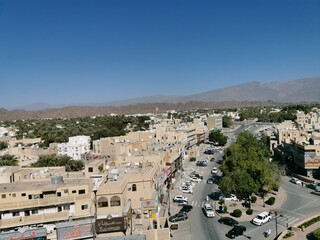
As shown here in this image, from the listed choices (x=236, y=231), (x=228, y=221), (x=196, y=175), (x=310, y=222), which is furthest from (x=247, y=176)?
(x=196, y=175)

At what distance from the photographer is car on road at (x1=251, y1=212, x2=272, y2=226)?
28656mm

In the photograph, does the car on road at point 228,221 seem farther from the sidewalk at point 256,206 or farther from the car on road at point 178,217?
the car on road at point 178,217

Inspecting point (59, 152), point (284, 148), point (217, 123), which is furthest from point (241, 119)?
point (59, 152)

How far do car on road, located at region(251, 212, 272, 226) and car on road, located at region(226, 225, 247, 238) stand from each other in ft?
7.32

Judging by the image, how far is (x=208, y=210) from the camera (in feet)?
103

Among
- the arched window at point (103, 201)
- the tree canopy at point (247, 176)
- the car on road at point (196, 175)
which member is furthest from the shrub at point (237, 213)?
the car on road at point (196, 175)

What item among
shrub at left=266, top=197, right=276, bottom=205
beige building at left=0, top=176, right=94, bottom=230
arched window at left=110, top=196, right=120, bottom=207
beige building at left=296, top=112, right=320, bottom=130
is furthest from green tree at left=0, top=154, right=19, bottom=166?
beige building at left=296, top=112, right=320, bottom=130

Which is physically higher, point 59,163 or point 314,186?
point 59,163

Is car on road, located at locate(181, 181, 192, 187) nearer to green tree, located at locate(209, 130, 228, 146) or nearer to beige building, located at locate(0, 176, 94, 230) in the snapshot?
beige building, located at locate(0, 176, 94, 230)

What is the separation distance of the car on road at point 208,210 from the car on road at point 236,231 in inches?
160

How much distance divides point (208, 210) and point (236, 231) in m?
5.30

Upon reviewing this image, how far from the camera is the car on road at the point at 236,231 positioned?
2597 centimetres

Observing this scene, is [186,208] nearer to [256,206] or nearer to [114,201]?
[256,206]

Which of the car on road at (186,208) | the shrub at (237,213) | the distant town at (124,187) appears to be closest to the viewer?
the distant town at (124,187)
